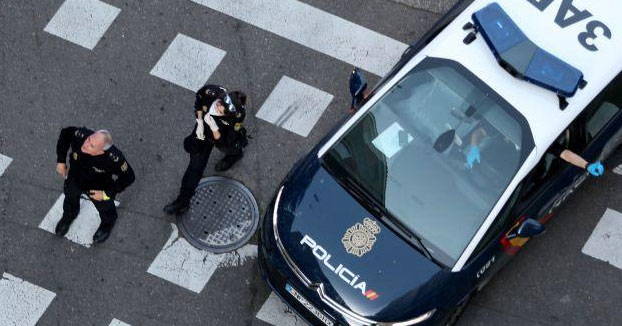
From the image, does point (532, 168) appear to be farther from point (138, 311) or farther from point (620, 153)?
point (138, 311)

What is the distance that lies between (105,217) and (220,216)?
1.17m

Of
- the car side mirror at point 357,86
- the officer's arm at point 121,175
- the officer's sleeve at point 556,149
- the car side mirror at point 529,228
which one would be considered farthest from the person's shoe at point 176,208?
the officer's sleeve at point 556,149

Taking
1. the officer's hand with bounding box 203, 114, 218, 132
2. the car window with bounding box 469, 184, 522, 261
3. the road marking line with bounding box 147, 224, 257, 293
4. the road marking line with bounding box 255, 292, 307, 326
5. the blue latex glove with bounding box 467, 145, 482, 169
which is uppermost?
the blue latex glove with bounding box 467, 145, 482, 169

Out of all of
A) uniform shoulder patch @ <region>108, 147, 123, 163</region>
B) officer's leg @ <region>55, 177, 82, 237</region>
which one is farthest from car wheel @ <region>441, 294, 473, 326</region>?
officer's leg @ <region>55, 177, 82, 237</region>

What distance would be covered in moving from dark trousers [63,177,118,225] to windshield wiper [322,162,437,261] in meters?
2.10

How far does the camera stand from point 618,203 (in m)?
10.4

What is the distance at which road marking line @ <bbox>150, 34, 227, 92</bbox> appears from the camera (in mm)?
10906

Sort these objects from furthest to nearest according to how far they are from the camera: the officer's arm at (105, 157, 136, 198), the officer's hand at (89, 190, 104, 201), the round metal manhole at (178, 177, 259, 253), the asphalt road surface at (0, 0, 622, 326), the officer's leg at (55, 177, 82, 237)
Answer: the round metal manhole at (178, 177, 259, 253) < the asphalt road surface at (0, 0, 622, 326) < the officer's leg at (55, 177, 82, 237) < the officer's hand at (89, 190, 104, 201) < the officer's arm at (105, 157, 136, 198)

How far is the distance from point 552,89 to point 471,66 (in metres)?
0.74

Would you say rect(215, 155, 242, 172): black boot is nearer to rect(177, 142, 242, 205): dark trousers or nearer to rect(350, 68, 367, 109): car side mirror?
rect(177, 142, 242, 205): dark trousers

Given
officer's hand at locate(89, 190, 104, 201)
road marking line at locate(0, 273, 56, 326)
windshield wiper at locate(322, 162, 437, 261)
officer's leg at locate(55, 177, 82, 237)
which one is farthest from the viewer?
road marking line at locate(0, 273, 56, 326)

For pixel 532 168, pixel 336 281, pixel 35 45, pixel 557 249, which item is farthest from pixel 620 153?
pixel 35 45

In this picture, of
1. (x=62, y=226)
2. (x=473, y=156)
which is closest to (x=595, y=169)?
(x=473, y=156)

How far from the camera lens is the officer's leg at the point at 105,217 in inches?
372
